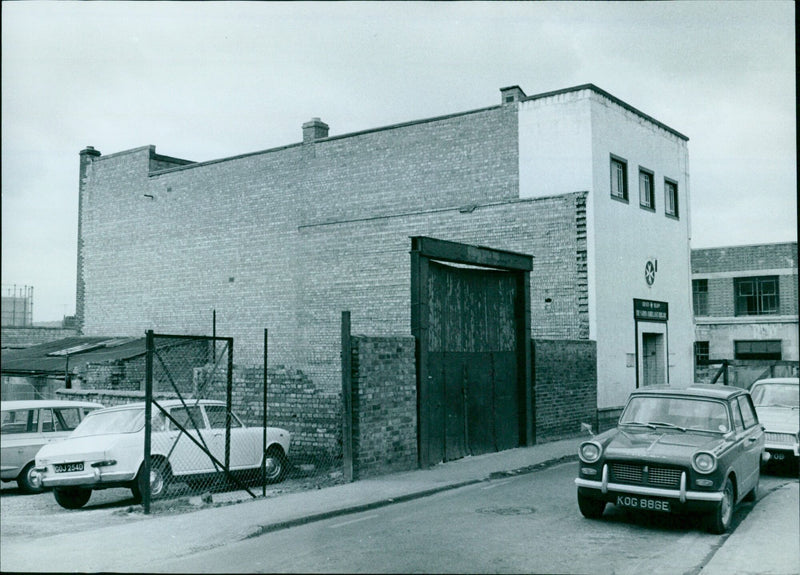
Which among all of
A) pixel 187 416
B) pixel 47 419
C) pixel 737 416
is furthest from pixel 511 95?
pixel 47 419

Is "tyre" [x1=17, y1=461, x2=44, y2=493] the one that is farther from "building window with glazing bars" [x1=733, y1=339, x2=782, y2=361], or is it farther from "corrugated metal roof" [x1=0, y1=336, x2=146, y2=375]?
"building window with glazing bars" [x1=733, y1=339, x2=782, y2=361]

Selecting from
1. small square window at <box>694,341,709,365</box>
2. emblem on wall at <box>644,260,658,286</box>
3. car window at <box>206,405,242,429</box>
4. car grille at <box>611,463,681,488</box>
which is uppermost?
emblem on wall at <box>644,260,658,286</box>

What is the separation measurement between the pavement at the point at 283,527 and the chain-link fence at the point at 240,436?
519 millimetres

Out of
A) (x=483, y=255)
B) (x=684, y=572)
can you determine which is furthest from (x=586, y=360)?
(x=684, y=572)

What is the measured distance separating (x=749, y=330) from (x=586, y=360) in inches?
159

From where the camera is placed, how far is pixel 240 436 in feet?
36.1

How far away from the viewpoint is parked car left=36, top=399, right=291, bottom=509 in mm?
9000

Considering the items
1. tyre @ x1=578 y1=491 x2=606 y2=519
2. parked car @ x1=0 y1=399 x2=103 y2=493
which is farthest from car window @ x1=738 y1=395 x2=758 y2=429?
parked car @ x1=0 y1=399 x2=103 y2=493

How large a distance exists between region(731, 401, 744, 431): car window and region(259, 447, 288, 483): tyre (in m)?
6.56

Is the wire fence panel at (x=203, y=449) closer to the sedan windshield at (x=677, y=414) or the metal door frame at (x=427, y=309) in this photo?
the metal door frame at (x=427, y=309)

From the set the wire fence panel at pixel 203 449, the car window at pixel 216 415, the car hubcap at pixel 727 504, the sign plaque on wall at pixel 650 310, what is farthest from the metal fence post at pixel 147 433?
the sign plaque on wall at pixel 650 310

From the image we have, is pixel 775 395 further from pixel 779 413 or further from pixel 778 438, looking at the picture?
pixel 778 438

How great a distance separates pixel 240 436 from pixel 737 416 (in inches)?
264

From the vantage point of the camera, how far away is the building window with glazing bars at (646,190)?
752 inches
